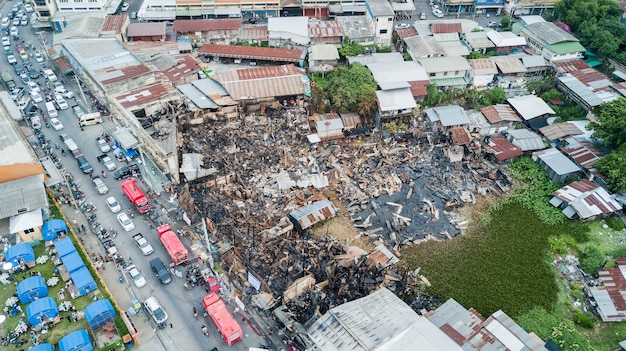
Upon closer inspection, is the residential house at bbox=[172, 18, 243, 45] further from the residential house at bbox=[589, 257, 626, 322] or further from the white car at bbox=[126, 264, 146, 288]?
the residential house at bbox=[589, 257, 626, 322]

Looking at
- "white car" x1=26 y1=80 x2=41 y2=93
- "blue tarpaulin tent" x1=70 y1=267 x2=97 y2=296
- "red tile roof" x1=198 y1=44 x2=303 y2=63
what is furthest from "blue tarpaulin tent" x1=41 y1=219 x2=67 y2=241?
"red tile roof" x1=198 y1=44 x2=303 y2=63

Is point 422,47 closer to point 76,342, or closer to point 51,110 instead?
point 51,110

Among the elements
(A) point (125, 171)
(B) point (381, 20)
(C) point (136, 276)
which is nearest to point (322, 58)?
(B) point (381, 20)

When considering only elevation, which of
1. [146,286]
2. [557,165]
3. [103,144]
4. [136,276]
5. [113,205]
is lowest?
[146,286]

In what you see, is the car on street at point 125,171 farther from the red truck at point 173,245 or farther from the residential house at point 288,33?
the residential house at point 288,33

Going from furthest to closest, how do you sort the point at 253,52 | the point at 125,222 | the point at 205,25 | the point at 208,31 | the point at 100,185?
1. the point at 205,25
2. the point at 208,31
3. the point at 253,52
4. the point at 100,185
5. the point at 125,222

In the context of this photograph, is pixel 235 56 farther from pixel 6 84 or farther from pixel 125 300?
pixel 125 300
